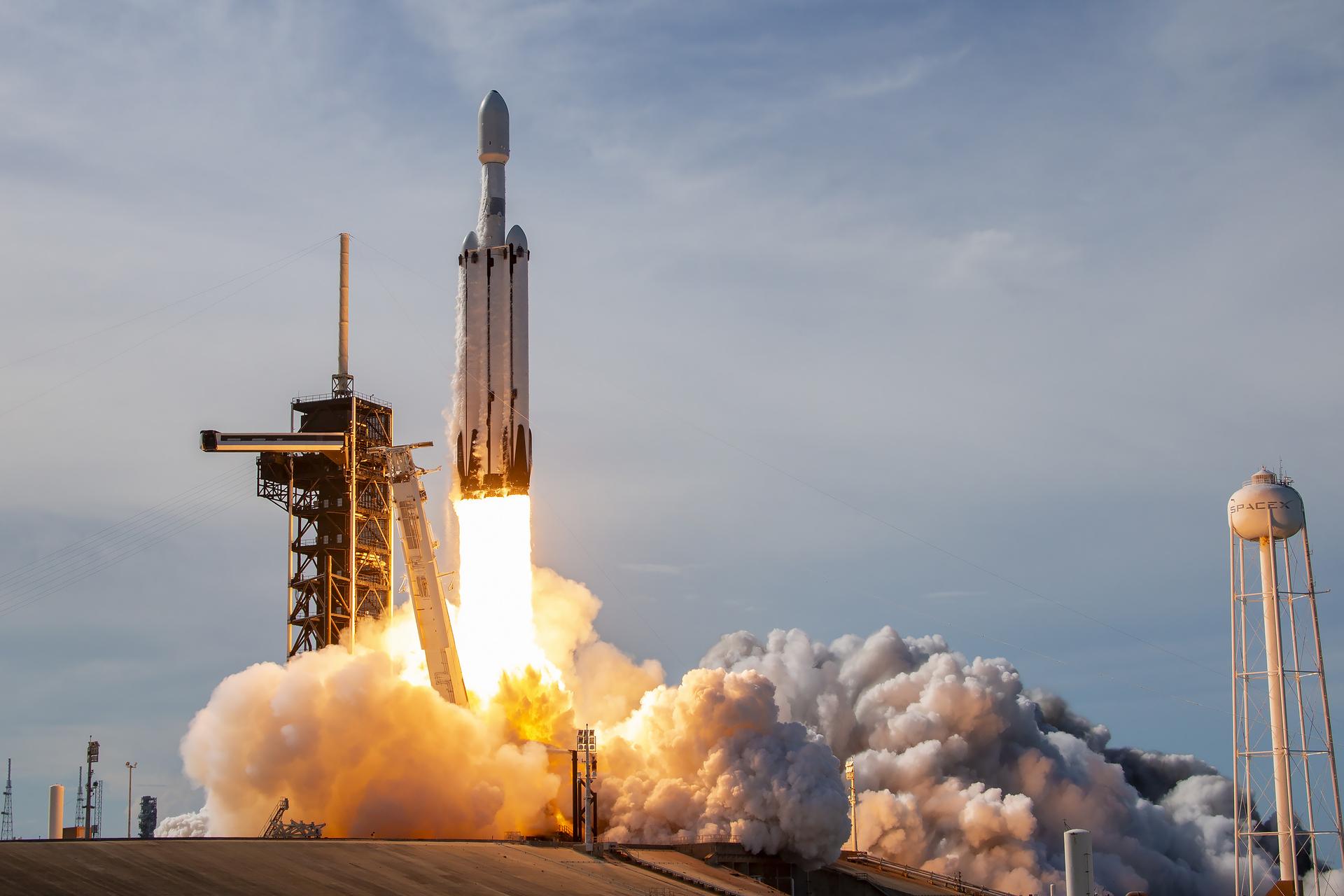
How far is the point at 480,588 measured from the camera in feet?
271

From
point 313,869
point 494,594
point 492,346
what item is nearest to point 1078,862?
point 313,869

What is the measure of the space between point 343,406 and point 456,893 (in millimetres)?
47211

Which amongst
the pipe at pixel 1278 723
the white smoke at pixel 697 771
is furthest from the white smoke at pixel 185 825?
the pipe at pixel 1278 723

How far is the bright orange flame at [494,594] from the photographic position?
80.9 metres

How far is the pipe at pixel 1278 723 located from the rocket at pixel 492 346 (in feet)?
111

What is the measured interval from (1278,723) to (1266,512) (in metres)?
9.45

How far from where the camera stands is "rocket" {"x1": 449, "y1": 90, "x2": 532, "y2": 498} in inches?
3187

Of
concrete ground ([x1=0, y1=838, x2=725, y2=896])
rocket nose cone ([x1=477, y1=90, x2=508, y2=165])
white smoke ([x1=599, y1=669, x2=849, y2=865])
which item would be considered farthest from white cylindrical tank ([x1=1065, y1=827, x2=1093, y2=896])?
rocket nose cone ([x1=477, y1=90, x2=508, y2=165])

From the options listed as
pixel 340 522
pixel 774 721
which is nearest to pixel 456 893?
pixel 774 721

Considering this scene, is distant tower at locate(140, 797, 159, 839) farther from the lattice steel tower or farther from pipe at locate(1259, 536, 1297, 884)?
pipe at locate(1259, 536, 1297, 884)

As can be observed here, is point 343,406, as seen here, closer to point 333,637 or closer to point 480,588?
point 333,637

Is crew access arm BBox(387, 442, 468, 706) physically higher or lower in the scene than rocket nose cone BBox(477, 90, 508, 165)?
lower

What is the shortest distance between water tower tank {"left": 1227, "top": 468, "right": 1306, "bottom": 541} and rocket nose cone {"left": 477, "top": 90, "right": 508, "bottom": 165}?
1468 inches

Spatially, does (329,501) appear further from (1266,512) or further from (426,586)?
(1266,512)
